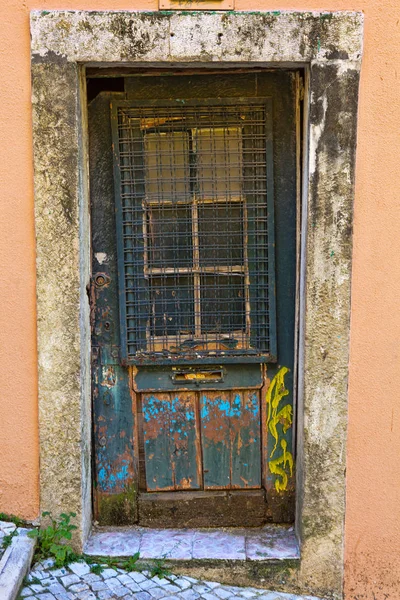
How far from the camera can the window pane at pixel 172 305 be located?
3.43 meters

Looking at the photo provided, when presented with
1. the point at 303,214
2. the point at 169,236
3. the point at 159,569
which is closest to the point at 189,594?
the point at 159,569

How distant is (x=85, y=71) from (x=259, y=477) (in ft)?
7.73

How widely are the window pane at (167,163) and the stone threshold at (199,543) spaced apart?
1824 mm

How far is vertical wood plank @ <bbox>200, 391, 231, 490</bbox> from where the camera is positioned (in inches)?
138

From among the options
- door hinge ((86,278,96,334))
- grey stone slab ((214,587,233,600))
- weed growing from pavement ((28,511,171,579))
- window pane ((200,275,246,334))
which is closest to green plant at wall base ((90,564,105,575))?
weed growing from pavement ((28,511,171,579))

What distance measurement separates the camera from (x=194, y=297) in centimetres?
343

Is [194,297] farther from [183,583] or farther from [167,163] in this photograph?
[183,583]

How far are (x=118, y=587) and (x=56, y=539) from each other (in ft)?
1.32

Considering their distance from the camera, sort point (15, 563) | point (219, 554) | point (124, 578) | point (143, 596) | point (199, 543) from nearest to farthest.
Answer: point (15, 563), point (143, 596), point (124, 578), point (219, 554), point (199, 543)

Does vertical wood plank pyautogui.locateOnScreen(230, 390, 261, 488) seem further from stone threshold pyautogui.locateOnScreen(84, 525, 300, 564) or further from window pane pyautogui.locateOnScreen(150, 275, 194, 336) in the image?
window pane pyautogui.locateOnScreen(150, 275, 194, 336)

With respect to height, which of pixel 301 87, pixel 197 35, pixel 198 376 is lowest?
pixel 198 376

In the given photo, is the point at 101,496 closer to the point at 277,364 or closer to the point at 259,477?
the point at 259,477

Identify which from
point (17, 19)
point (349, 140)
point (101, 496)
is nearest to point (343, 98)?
point (349, 140)

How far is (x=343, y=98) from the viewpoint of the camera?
9.93 ft
